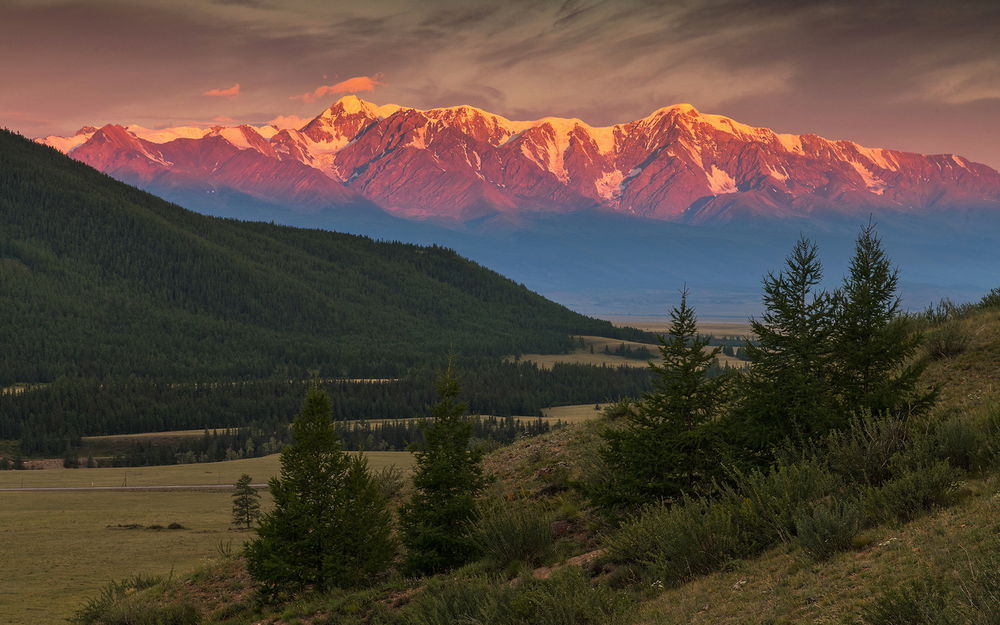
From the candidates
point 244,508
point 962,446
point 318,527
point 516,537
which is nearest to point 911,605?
point 962,446

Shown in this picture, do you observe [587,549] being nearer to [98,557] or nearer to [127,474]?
[98,557]

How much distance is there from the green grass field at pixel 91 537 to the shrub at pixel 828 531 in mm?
22466

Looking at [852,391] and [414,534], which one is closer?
[852,391]

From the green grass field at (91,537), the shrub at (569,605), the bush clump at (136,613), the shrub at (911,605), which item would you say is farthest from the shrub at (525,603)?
the green grass field at (91,537)

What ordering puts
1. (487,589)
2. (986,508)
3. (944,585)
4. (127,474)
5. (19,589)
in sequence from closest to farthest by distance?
(944,585) → (986,508) → (487,589) → (19,589) → (127,474)

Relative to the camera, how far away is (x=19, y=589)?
4203 centimetres

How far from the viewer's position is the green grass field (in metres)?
41.3

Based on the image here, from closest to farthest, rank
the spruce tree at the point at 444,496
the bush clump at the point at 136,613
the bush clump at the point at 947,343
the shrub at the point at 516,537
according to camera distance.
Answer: the shrub at the point at 516,537 < the spruce tree at the point at 444,496 < the bush clump at the point at 947,343 < the bush clump at the point at 136,613

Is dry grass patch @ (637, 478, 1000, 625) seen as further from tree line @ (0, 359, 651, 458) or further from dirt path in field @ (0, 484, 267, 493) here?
tree line @ (0, 359, 651, 458)

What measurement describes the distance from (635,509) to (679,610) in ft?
20.0

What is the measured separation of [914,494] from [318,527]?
16905 millimetres

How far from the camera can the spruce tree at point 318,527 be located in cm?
2483

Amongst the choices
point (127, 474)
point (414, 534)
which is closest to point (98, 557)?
point (414, 534)

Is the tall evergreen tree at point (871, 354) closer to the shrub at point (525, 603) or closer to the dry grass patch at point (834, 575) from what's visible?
the dry grass patch at point (834, 575)
